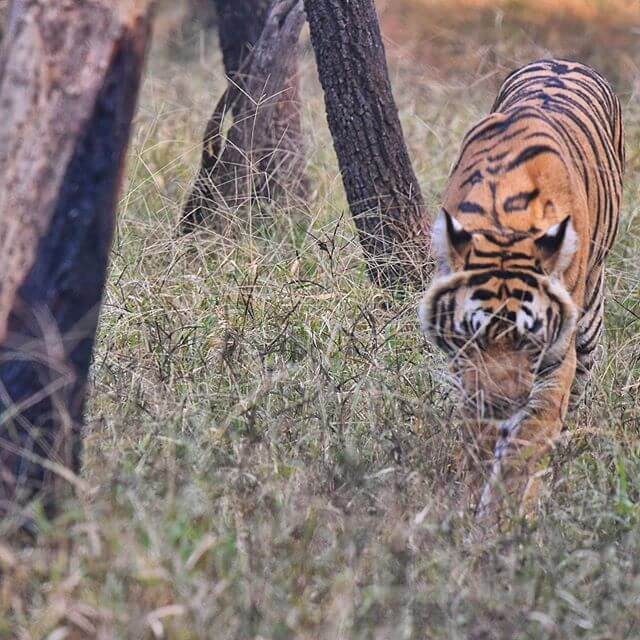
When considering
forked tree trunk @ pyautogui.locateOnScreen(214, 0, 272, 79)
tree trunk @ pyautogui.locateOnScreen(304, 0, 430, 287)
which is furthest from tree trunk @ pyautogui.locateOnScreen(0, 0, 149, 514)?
forked tree trunk @ pyautogui.locateOnScreen(214, 0, 272, 79)

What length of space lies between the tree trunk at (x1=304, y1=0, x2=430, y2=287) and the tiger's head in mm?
1337

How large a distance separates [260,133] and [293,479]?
299 cm

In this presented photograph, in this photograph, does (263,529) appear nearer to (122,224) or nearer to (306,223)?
(122,224)

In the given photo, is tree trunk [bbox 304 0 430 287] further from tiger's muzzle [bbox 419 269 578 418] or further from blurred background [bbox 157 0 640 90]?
blurred background [bbox 157 0 640 90]

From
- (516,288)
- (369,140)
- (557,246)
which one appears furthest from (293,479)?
(369,140)

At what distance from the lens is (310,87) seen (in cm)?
890

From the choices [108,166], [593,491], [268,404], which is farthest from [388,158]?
[108,166]

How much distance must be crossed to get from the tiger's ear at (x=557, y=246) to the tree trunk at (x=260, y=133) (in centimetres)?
218

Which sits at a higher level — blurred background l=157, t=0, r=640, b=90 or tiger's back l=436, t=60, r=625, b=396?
blurred background l=157, t=0, r=640, b=90

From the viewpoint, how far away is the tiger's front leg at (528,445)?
3.71 meters

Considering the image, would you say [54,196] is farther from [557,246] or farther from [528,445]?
[528,445]

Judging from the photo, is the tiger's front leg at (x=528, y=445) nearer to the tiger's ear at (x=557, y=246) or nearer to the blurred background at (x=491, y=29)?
the tiger's ear at (x=557, y=246)

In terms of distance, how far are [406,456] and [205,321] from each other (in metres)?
1.35

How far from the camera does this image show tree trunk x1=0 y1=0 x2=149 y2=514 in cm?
300
